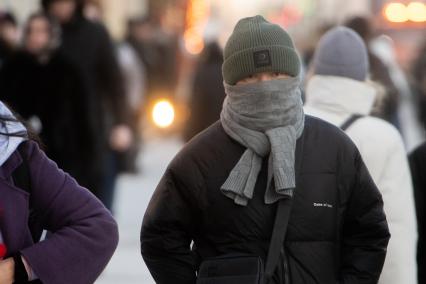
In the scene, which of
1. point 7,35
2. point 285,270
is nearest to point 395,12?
point 7,35

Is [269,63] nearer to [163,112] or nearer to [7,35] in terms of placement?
[7,35]

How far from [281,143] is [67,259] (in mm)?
919

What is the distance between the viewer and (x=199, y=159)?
450 centimetres

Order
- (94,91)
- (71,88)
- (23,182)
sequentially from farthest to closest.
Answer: (94,91) → (71,88) → (23,182)

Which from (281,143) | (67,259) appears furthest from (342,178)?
(67,259)

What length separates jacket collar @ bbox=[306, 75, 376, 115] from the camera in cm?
587

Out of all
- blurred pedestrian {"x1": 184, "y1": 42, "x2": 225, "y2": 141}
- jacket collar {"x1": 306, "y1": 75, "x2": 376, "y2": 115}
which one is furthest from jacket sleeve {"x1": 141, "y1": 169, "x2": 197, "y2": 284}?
blurred pedestrian {"x1": 184, "y1": 42, "x2": 225, "y2": 141}

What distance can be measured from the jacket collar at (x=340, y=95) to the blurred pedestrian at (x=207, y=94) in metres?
4.66

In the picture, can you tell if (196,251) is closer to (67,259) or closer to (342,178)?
(342,178)

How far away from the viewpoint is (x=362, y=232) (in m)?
4.58

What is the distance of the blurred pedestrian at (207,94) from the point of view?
10.8 m

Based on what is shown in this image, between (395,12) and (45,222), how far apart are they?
47.9ft

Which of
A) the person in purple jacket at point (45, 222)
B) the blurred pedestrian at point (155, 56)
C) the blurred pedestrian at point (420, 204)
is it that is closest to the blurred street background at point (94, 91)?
the blurred pedestrian at point (420, 204)

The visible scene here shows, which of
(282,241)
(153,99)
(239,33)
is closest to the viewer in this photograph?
(282,241)
